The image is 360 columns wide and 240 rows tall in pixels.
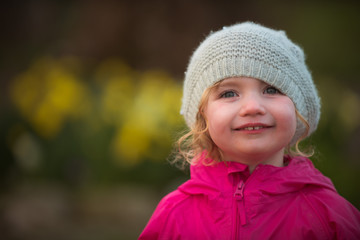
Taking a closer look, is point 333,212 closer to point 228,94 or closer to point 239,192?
point 239,192

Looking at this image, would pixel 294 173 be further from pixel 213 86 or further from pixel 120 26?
pixel 120 26

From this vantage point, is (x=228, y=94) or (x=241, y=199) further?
(x=228, y=94)

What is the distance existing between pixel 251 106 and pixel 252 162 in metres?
0.32

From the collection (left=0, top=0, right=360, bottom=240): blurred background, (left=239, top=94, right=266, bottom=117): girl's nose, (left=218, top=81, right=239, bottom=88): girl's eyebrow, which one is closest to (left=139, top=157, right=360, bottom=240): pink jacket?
(left=239, top=94, right=266, bottom=117): girl's nose

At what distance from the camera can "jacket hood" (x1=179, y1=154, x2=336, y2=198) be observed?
1.90m

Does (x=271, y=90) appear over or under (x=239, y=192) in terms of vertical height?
over

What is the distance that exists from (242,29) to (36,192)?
12.4ft

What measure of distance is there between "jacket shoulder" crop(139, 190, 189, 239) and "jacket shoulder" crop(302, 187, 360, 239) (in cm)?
64

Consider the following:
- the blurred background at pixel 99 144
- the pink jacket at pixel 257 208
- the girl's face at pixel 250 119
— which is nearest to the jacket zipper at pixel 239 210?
the pink jacket at pixel 257 208

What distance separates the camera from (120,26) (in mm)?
7305

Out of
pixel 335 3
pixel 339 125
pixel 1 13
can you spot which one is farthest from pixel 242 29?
pixel 1 13

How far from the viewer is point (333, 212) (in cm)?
179

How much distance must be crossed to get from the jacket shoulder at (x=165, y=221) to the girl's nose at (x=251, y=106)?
1.87 feet

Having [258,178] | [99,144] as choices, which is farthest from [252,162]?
[99,144]
